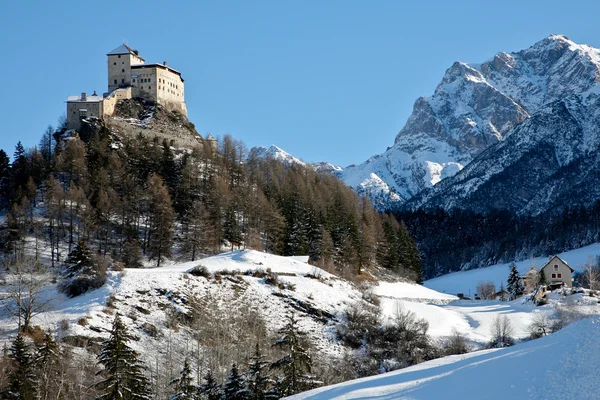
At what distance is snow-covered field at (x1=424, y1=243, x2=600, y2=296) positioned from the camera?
13112cm

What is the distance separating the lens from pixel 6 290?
65625 mm

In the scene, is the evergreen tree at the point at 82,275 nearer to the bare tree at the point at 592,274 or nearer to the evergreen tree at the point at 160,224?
the evergreen tree at the point at 160,224

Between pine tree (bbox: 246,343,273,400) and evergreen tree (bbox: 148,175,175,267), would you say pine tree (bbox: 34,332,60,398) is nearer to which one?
pine tree (bbox: 246,343,273,400)

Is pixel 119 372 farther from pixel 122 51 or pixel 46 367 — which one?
pixel 122 51

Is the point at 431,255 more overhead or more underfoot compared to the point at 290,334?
more overhead

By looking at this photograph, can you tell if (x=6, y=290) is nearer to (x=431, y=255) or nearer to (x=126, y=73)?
(x=126, y=73)

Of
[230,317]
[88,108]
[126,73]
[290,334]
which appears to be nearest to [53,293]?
[230,317]

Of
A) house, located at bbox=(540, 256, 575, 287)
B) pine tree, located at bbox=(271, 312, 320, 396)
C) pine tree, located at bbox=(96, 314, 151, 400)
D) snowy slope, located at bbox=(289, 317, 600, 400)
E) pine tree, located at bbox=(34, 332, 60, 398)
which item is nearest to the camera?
snowy slope, located at bbox=(289, 317, 600, 400)

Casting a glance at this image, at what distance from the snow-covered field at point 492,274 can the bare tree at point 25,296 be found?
83650 mm

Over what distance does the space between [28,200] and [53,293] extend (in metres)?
31.5

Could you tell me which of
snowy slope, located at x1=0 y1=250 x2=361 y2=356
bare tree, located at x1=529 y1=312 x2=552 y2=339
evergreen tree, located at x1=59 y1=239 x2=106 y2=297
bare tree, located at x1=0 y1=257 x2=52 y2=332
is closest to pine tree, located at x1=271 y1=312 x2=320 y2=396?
snowy slope, located at x1=0 y1=250 x2=361 y2=356

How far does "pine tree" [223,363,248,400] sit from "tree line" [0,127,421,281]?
4975 centimetres

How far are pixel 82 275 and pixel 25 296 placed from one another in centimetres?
554

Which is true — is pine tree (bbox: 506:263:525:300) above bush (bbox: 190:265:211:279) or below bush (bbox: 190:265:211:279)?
below
